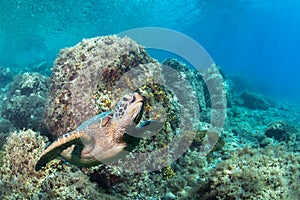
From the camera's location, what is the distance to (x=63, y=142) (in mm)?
2889

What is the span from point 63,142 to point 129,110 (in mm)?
900

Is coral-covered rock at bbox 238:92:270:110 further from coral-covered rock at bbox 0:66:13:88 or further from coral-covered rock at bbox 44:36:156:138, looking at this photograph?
coral-covered rock at bbox 0:66:13:88

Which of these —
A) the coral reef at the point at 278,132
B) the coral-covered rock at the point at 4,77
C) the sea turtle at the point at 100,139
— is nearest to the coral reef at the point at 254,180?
the sea turtle at the point at 100,139

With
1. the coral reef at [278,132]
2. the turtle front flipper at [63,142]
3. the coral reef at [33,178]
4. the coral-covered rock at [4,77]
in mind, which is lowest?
the coral reef at [33,178]

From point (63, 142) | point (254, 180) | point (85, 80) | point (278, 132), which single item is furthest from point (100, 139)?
point (278, 132)

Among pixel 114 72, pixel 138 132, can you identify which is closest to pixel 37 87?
pixel 114 72

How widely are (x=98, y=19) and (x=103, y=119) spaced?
33.5 m

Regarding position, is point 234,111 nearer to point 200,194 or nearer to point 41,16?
point 200,194

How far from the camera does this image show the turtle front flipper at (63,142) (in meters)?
2.89

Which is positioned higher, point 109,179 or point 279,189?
point 279,189

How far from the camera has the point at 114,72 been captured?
181 inches

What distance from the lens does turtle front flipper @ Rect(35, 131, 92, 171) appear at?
2887mm

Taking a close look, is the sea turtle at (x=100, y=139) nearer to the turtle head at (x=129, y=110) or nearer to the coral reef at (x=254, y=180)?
the turtle head at (x=129, y=110)

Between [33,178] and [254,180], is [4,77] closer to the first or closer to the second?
[33,178]
